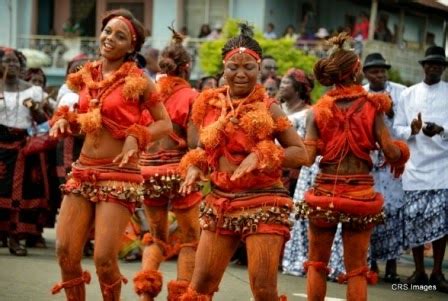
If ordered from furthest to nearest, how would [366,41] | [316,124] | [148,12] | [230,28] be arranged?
[148,12] < [366,41] < [230,28] < [316,124]

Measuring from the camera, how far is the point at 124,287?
9633 millimetres

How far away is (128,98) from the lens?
7223 mm

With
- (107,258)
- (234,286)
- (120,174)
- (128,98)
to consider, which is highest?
(128,98)

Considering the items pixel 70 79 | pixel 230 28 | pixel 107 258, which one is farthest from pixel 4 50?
pixel 230 28

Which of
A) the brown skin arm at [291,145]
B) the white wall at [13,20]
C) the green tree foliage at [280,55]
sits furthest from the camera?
the white wall at [13,20]

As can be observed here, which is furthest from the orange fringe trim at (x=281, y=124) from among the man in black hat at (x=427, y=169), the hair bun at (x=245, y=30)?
the man in black hat at (x=427, y=169)

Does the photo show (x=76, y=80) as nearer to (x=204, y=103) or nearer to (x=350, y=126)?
(x=204, y=103)

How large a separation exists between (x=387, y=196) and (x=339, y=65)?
3.12 metres

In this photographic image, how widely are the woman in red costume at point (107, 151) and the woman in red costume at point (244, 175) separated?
1.67 ft

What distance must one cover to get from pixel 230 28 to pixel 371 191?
21.0m

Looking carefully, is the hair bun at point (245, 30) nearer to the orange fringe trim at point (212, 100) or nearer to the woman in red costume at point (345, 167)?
the orange fringe trim at point (212, 100)

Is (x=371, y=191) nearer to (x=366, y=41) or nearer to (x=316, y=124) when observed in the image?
(x=316, y=124)

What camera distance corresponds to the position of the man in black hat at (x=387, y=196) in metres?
10.8

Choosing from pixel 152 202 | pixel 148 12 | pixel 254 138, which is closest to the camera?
pixel 254 138
